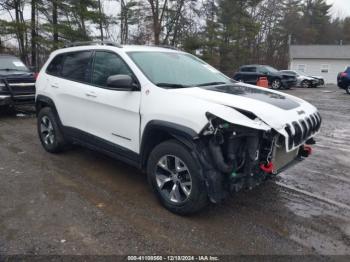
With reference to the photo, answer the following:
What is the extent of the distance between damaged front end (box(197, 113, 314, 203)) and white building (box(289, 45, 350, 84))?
37.9 metres

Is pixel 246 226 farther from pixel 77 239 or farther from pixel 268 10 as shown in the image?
pixel 268 10

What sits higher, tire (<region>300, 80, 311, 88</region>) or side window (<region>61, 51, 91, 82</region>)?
side window (<region>61, 51, 91, 82</region>)

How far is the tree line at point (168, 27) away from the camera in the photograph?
18531 millimetres

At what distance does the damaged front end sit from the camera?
305cm

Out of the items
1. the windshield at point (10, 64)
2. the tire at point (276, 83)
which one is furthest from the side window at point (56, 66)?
the tire at point (276, 83)

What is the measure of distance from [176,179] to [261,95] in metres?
1.46

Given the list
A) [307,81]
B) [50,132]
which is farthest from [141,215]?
[307,81]

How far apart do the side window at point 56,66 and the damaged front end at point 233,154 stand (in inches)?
129

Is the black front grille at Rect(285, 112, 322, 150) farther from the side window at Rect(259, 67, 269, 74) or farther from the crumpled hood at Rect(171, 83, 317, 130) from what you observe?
the side window at Rect(259, 67, 269, 74)

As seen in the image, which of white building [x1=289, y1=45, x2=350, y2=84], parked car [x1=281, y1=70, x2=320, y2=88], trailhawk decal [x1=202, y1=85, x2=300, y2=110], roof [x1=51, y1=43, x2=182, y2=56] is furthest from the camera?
white building [x1=289, y1=45, x2=350, y2=84]

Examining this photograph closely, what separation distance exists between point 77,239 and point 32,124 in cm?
602

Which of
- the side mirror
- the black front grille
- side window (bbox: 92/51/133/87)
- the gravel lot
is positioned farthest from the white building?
the side mirror

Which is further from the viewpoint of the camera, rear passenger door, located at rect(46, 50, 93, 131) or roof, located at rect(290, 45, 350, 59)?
roof, located at rect(290, 45, 350, 59)

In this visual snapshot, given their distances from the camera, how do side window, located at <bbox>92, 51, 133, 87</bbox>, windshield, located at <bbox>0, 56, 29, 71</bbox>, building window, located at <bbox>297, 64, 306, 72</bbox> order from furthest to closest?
building window, located at <bbox>297, 64, 306, 72</bbox>
windshield, located at <bbox>0, 56, 29, 71</bbox>
side window, located at <bbox>92, 51, 133, 87</bbox>
